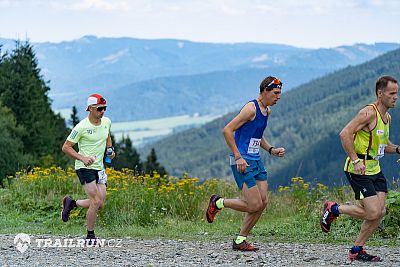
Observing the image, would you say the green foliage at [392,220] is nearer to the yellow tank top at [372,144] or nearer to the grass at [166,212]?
the grass at [166,212]

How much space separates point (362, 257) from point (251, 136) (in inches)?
73.3

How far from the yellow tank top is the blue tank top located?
1.16 meters

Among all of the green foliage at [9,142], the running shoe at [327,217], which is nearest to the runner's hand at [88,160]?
the running shoe at [327,217]

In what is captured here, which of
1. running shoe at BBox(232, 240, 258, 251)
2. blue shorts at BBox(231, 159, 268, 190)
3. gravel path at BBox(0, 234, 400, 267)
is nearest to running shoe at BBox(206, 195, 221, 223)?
gravel path at BBox(0, 234, 400, 267)

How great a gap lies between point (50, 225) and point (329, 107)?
18909 centimetres

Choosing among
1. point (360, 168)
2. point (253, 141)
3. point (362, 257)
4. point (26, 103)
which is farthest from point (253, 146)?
point (26, 103)

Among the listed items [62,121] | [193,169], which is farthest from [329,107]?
[62,121]

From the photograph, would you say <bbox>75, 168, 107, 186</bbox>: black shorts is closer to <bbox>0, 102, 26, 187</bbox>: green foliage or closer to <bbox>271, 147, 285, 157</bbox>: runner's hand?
<bbox>271, 147, 285, 157</bbox>: runner's hand

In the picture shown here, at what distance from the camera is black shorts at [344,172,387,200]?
7.64 metres

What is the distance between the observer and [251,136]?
8.30 m

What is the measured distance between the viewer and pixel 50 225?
1078 cm

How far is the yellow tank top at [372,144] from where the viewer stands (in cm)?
762

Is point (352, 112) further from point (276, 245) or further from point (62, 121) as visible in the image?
point (276, 245)

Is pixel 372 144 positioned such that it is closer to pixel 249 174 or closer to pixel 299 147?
pixel 249 174
